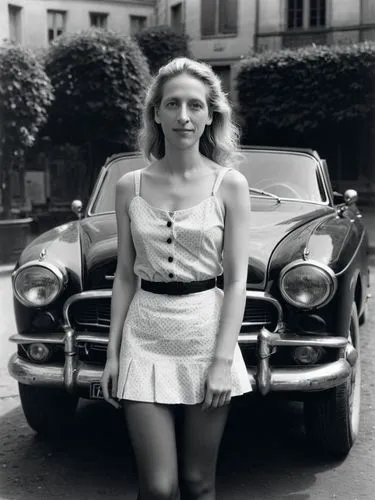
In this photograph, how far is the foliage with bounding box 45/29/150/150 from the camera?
1338 centimetres

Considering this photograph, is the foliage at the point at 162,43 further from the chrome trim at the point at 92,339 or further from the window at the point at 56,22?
the chrome trim at the point at 92,339

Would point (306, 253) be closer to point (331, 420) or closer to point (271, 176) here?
point (331, 420)

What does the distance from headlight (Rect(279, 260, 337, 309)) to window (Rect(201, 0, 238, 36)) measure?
4850 mm

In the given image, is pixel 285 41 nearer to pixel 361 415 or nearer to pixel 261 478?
pixel 361 415

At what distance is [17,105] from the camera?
1195 cm

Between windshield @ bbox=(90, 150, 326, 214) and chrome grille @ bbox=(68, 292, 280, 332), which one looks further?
windshield @ bbox=(90, 150, 326, 214)

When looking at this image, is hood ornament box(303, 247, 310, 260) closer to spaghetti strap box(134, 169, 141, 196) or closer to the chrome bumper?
the chrome bumper

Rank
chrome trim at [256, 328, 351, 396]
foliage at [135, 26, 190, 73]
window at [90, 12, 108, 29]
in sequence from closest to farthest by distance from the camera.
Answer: chrome trim at [256, 328, 351, 396] < foliage at [135, 26, 190, 73] < window at [90, 12, 108, 29]

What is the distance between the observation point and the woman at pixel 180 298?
7.06ft

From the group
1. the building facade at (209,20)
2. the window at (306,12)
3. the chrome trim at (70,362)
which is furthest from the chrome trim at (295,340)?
the window at (306,12)

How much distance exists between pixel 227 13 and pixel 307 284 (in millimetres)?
5065

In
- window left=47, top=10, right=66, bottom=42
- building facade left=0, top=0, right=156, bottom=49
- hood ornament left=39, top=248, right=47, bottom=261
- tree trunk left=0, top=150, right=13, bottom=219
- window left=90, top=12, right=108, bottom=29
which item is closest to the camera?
hood ornament left=39, top=248, right=47, bottom=261

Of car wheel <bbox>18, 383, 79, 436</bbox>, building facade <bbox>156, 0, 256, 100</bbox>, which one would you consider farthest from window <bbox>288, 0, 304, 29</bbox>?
car wheel <bbox>18, 383, 79, 436</bbox>

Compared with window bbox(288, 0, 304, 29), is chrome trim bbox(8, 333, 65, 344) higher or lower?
lower
